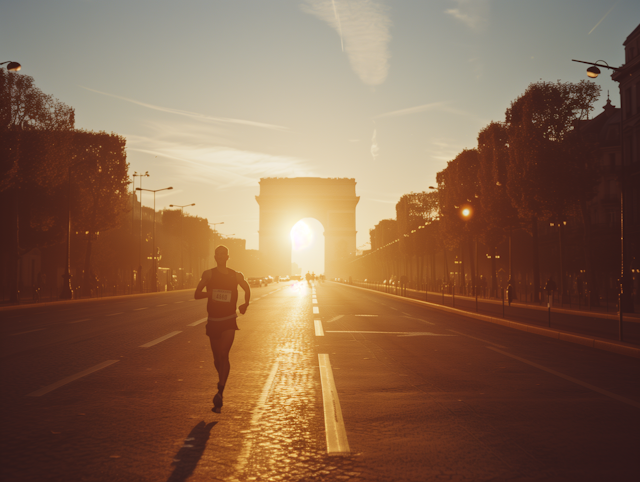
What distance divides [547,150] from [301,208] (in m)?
99.7

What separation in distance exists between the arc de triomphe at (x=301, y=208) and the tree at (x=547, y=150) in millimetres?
96959

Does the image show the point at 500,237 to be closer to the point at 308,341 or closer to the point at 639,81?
the point at 639,81

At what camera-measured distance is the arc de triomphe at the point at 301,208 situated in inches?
5177

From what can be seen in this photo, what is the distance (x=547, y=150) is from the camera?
34.5m

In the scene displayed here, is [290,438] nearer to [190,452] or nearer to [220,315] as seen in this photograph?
[190,452]

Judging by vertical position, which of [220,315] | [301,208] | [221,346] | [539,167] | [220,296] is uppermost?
[301,208]

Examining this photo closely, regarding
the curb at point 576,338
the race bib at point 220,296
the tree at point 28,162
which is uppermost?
the tree at point 28,162

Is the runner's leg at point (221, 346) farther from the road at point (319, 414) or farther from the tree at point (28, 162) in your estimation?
the tree at point (28, 162)

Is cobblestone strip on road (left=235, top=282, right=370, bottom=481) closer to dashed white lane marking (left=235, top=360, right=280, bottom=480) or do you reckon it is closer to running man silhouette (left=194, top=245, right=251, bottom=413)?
dashed white lane marking (left=235, top=360, right=280, bottom=480)

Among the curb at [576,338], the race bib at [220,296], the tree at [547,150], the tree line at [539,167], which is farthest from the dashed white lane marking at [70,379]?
the tree at [547,150]

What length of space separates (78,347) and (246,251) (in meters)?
142

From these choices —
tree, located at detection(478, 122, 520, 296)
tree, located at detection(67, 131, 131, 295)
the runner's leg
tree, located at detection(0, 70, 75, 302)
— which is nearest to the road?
the runner's leg

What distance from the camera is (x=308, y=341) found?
584 inches

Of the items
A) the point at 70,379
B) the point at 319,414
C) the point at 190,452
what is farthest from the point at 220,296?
the point at 70,379
